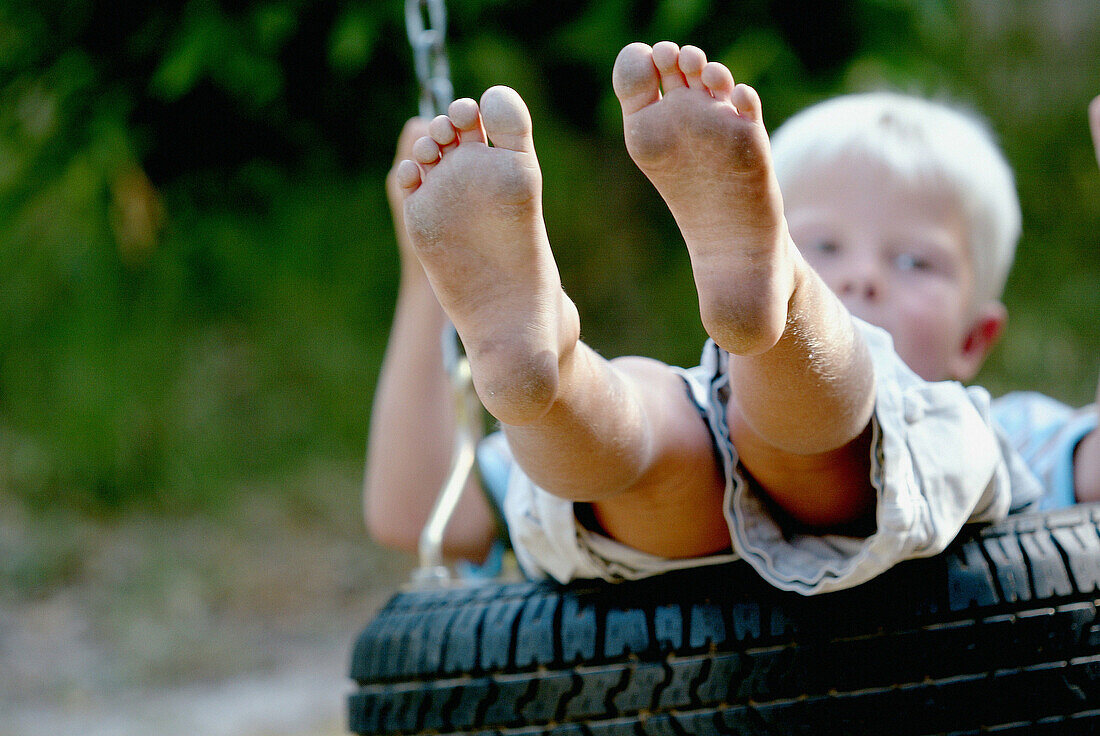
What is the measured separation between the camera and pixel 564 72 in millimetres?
2459

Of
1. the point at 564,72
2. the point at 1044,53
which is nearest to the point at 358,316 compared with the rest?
the point at 564,72

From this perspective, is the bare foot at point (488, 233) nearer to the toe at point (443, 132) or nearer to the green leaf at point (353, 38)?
the toe at point (443, 132)

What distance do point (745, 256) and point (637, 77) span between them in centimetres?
10

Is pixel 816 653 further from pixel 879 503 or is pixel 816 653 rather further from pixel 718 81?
pixel 718 81

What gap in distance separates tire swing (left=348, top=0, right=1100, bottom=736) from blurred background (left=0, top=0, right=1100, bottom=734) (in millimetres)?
1487

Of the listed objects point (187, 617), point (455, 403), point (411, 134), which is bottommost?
point (187, 617)

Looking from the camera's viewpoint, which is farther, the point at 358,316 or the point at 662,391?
the point at 358,316

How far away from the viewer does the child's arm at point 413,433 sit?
983mm

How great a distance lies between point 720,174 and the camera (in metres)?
0.48

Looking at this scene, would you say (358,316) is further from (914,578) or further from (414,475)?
(914,578)

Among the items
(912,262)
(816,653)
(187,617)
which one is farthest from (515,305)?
(187,617)

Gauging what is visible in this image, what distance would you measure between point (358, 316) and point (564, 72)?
0.78 meters

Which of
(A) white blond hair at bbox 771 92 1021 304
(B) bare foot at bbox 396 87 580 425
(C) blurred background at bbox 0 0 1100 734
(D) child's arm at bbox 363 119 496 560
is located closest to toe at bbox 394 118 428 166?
(D) child's arm at bbox 363 119 496 560

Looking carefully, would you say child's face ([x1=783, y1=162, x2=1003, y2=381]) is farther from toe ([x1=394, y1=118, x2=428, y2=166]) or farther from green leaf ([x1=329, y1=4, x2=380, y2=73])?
green leaf ([x1=329, y1=4, x2=380, y2=73])
